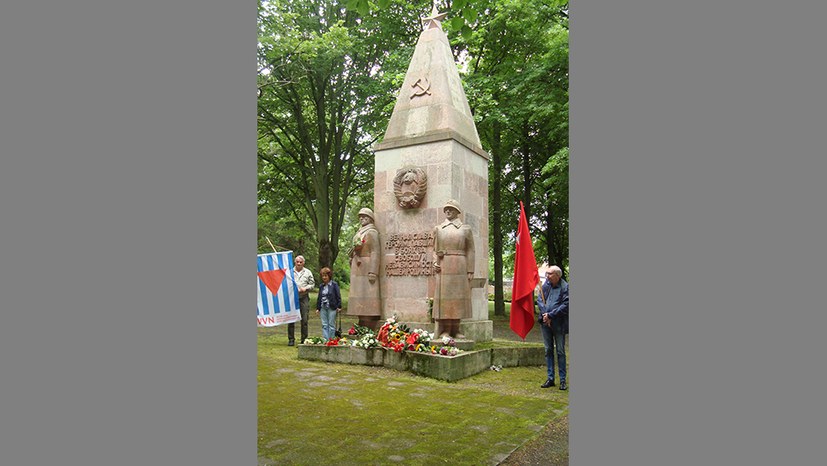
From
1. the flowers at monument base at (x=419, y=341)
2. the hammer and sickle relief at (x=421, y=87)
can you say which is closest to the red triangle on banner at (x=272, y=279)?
the flowers at monument base at (x=419, y=341)

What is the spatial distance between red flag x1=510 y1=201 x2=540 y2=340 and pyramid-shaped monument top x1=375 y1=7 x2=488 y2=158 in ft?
8.58

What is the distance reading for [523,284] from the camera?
310 inches

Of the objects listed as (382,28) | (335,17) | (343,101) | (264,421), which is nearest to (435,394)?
(264,421)

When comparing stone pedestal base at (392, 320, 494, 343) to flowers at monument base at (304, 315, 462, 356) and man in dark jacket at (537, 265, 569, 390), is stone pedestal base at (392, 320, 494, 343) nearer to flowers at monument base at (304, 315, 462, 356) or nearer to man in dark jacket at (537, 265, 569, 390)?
flowers at monument base at (304, 315, 462, 356)

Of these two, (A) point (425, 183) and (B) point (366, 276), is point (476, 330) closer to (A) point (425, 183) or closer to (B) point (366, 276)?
(B) point (366, 276)

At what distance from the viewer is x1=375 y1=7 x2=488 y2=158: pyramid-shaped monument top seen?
9891 mm

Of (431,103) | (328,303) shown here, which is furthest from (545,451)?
(431,103)

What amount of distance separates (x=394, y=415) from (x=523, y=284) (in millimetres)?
3266

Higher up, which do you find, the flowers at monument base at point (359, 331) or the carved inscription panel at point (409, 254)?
the carved inscription panel at point (409, 254)

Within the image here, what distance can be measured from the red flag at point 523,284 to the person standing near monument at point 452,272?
1076 mm

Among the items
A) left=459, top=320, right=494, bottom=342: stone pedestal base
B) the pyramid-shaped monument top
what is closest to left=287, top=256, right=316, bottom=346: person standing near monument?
the pyramid-shaped monument top

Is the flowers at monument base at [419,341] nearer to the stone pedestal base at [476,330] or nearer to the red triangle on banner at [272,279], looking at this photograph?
the stone pedestal base at [476,330]

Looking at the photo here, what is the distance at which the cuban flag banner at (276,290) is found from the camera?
11.2 m

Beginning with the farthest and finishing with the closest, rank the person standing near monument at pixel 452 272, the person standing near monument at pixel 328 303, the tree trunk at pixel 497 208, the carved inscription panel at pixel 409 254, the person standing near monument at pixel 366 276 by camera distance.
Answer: the tree trunk at pixel 497 208, the person standing near monument at pixel 328 303, the person standing near monument at pixel 366 276, the carved inscription panel at pixel 409 254, the person standing near monument at pixel 452 272
